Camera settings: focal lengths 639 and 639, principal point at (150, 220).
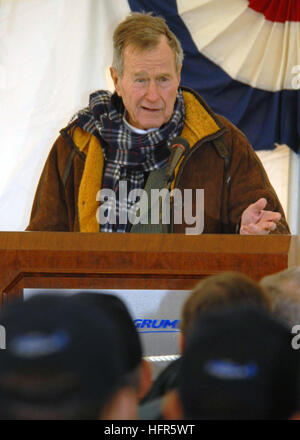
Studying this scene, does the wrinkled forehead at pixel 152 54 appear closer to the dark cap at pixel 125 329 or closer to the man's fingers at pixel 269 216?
the man's fingers at pixel 269 216

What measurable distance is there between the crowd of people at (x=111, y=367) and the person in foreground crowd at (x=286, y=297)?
0.26m

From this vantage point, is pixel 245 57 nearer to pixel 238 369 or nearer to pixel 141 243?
pixel 141 243

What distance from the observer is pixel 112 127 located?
1.62 meters

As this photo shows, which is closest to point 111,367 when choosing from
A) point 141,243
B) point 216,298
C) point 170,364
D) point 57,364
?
point 57,364

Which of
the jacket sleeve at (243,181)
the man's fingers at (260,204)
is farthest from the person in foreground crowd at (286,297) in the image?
the jacket sleeve at (243,181)

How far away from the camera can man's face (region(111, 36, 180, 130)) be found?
61.9 inches

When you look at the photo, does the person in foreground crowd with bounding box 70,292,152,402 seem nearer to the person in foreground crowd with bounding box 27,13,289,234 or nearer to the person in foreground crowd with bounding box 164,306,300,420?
the person in foreground crowd with bounding box 164,306,300,420

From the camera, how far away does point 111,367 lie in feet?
1.01

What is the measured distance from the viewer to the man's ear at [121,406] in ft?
1.03

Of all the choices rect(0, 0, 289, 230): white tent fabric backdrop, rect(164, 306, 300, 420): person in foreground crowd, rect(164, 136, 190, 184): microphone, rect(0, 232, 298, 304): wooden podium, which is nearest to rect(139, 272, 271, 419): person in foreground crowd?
rect(164, 306, 300, 420): person in foreground crowd

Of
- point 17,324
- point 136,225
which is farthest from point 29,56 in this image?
point 17,324

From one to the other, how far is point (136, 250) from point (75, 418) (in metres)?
0.56

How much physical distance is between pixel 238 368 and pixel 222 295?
127 mm

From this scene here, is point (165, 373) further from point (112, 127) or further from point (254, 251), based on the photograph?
point (112, 127)
